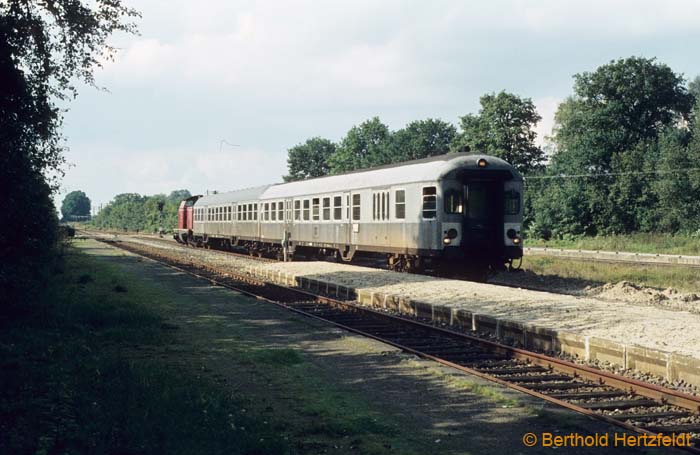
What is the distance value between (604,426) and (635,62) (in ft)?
181

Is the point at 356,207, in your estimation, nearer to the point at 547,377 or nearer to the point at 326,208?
the point at 326,208

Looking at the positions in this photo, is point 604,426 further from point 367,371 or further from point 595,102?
point 595,102

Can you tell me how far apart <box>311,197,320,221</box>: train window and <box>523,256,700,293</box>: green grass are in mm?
8910

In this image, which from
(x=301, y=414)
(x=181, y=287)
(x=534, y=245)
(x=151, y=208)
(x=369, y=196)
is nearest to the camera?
(x=301, y=414)

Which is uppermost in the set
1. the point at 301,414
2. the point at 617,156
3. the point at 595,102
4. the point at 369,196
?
the point at 595,102

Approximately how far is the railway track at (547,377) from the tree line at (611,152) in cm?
2984

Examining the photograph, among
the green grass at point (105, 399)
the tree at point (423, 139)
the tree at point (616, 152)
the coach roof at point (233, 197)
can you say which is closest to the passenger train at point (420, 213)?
the coach roof at point (233, 197)

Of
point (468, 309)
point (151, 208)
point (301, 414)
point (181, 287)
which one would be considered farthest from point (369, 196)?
point (151, 208)

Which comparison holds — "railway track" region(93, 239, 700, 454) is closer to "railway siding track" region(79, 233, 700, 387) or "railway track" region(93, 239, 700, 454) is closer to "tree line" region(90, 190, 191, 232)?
"railway siding track" region(79, 233, 700, 387)

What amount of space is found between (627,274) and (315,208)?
1222 centimetres

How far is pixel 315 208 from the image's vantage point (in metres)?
28.0

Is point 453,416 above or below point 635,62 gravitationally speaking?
below

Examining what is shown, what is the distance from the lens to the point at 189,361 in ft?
31.9

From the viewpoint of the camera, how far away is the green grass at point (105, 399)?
5.86m
